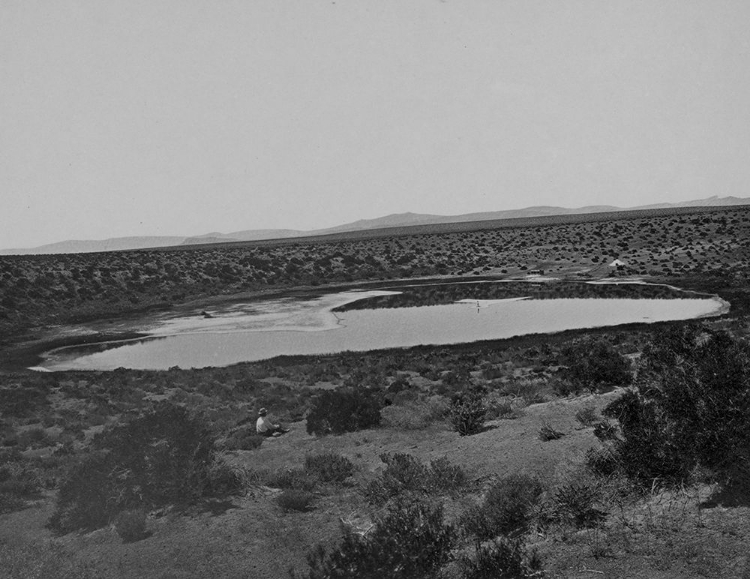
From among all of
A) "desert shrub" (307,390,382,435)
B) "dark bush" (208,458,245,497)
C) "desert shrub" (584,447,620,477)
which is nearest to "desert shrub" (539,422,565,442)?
→ "desert shrub" (584,447,620,477)

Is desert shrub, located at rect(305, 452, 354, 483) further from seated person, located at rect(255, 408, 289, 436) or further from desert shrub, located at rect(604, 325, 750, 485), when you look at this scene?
desert shrub, located at rect(604, 325, 750, 485)

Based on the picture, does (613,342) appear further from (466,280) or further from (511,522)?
(466,280)

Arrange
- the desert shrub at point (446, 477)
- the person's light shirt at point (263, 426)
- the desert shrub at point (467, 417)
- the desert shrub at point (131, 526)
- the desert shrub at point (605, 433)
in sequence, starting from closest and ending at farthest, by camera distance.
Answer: the desert shrub at point (131, 526), the desert shrub at point (605, 433), the desert shrub at point (446, 477), the desert shrub at point (467, 417), the person's light shirt at point (263, 426)

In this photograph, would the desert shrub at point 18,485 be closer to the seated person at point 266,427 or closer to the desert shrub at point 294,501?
the seated person at point 266,427

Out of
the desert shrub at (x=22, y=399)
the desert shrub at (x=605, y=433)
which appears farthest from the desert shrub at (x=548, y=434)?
the desert shrub at (x=22, y=399)

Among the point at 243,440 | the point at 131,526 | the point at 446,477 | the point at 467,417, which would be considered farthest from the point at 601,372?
the point at 131,526

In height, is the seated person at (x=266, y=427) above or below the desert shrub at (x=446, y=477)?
below

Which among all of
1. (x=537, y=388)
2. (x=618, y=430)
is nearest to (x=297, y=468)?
(x=618, y=430)
